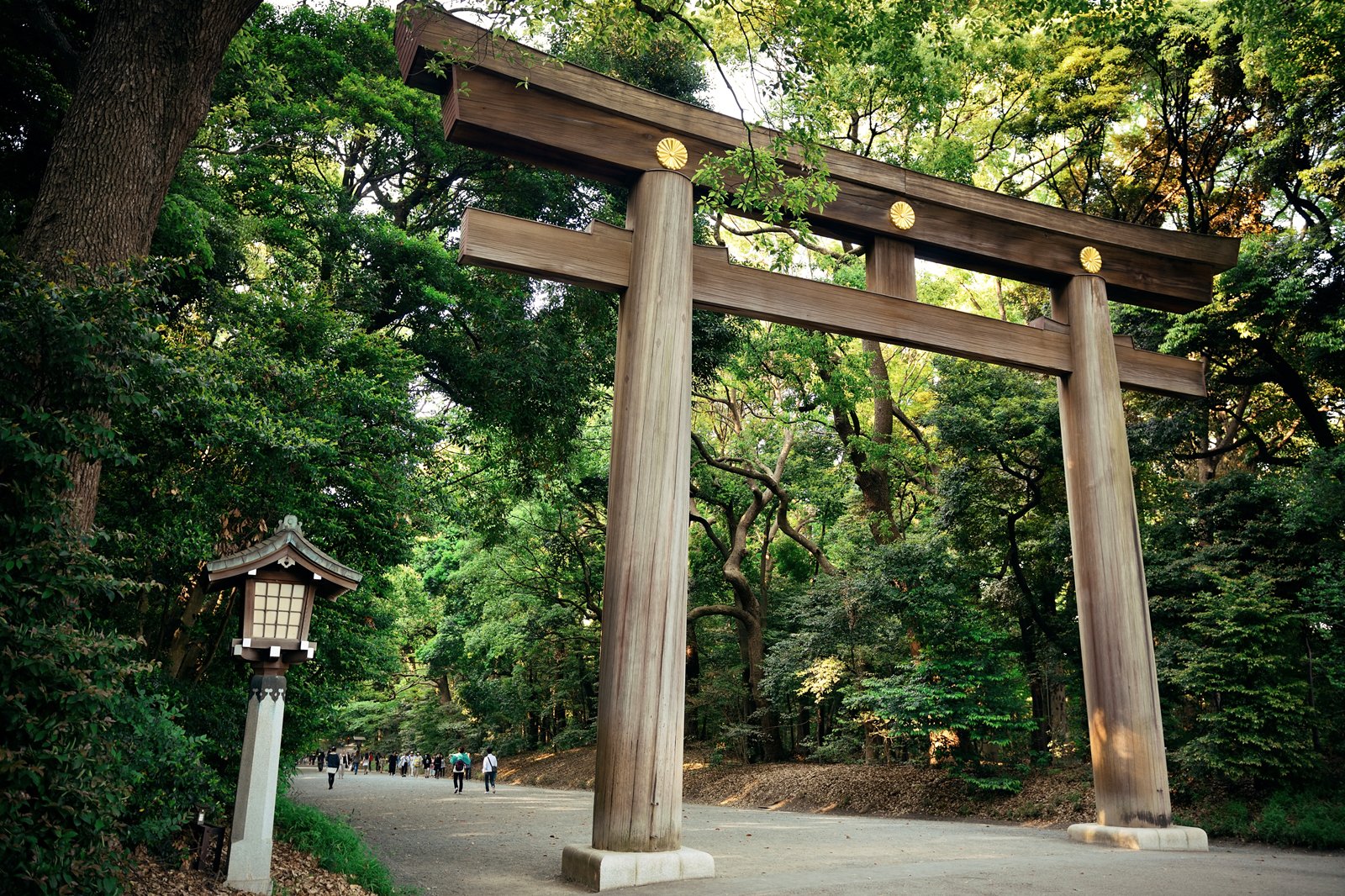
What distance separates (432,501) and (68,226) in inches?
277

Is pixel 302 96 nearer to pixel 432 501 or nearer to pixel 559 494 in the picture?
pixel 432 501

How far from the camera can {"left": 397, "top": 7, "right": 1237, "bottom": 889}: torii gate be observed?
5.95 metres

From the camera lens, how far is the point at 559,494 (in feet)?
62.6

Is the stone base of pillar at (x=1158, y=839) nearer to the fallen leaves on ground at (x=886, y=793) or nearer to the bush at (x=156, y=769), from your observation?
the fallen leaves on ground at (x=886, y=793)

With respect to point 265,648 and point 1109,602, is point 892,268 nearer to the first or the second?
point 1109,602

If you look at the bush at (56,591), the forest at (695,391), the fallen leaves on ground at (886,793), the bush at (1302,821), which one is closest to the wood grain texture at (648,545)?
the forest at (695,391)

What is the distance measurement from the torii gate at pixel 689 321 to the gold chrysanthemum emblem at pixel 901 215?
0.06ft

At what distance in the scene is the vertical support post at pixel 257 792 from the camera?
19.1 feet

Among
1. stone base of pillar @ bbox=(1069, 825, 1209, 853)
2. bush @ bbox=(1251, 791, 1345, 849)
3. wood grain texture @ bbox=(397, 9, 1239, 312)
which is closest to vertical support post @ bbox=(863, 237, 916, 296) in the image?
wood grain texture @ bbox=(397, 9, 1239, 312)

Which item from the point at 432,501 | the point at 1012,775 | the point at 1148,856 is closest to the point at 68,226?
the point at 432,501

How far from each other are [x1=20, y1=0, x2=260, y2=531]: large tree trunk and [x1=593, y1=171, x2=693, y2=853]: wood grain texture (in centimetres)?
327

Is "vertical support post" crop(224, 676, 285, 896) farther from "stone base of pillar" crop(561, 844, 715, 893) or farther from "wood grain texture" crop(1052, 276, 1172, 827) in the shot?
"wood grain texture" crop(1052, 276, 1172, 827)

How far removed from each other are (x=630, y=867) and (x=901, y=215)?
635 centimetres

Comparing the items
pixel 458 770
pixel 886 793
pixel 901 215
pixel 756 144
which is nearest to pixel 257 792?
pixel 756 144
